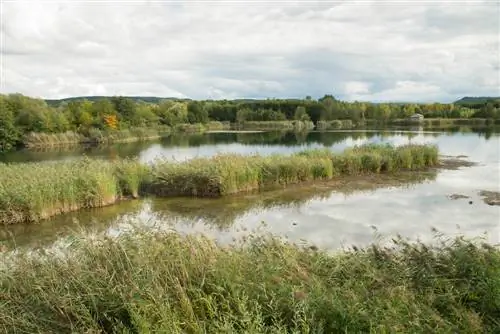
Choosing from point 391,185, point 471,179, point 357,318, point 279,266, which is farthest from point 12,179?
point 471,179

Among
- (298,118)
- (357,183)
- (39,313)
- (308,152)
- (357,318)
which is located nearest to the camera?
(357,318)

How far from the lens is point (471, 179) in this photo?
19.9 metres

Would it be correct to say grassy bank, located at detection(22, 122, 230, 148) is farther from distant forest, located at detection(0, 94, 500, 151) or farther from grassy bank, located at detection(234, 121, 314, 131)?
grassy bank, located at detection(234, 121, 314, 131)

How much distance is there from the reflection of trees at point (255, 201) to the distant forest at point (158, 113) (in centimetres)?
3917

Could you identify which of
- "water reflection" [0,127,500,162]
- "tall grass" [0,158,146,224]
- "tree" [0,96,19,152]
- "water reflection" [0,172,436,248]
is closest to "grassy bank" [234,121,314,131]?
"water reflection" [0,127,500,162]

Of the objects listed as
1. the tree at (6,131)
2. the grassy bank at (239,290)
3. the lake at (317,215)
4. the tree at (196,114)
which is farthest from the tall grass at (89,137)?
the grassy bank at (239,290)

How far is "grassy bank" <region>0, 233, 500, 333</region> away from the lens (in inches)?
171

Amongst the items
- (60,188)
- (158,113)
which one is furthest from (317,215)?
(158,113)

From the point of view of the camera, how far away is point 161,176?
16500 mm

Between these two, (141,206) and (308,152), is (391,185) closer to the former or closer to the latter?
(308,152)

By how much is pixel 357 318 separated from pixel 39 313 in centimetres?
350

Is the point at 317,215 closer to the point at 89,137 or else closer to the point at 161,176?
the point at 161,176

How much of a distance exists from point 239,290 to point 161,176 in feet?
40.6

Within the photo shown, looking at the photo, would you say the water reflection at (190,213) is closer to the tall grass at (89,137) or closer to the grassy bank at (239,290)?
the grassy bank at (239,290)
